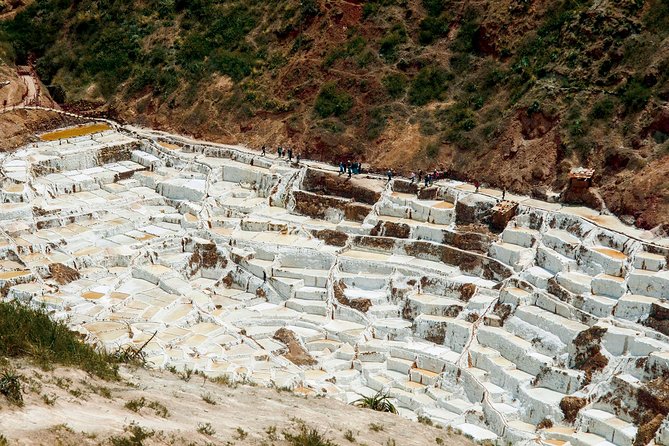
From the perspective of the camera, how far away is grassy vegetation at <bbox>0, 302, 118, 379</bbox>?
64.2 feet

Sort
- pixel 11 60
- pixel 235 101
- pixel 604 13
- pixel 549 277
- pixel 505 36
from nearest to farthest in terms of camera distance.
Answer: pixel 549 277 → pixel 604 13 → pixel 505 36 → pixel 235 101 → pixel 11 60

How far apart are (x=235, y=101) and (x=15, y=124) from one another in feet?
38.9

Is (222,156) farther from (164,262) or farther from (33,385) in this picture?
(33,385)

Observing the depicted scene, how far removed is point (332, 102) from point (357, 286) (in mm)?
13439

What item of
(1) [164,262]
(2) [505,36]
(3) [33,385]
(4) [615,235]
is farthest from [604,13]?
(3) [33,385]

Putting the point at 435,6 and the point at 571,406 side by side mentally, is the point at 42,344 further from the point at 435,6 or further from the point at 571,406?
the point at 435,6

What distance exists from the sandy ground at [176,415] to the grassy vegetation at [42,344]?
507 mm

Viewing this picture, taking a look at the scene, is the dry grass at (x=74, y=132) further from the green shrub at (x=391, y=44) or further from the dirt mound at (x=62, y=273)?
the green shrub at (x=391, y=44)

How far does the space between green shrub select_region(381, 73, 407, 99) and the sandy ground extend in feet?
85.9

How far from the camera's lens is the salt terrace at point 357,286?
102 ft

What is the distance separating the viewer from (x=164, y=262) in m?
40.5

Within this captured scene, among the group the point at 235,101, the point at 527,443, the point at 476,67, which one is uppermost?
the point at 476,67

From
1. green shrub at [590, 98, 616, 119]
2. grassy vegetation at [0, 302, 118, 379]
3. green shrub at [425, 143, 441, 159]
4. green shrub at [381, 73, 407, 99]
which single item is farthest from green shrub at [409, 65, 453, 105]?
grassy vegetation at [0, 302, 118, 379]

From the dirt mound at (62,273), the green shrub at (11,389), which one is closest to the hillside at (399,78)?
the dirt mound at (62,273)
